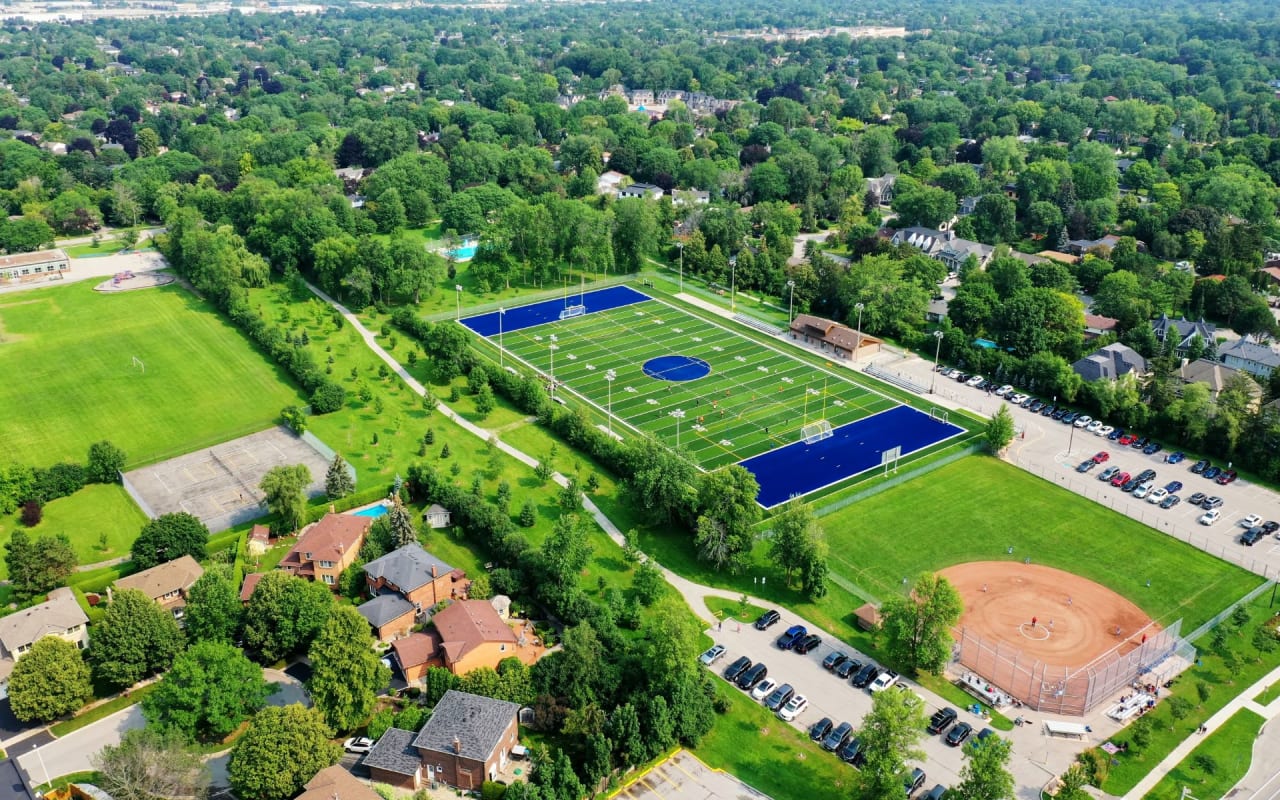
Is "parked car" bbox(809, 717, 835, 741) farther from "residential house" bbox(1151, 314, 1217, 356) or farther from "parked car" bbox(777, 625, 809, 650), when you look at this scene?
"residential house" bbox(1151, 314, 1217, 356)

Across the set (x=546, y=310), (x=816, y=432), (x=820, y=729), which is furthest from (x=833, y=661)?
(x=546, y=310)

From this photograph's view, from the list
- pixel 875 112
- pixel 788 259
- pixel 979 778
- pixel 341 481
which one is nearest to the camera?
pixel 979 778

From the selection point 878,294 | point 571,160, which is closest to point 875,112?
point 571,160

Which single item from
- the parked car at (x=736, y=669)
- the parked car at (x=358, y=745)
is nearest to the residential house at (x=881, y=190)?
the parked car at (x=736, y=669)

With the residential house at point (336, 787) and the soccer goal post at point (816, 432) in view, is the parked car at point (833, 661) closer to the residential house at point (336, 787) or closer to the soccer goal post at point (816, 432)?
the residential house at point (336, 787)

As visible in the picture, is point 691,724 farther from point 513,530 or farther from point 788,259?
point 788,259
